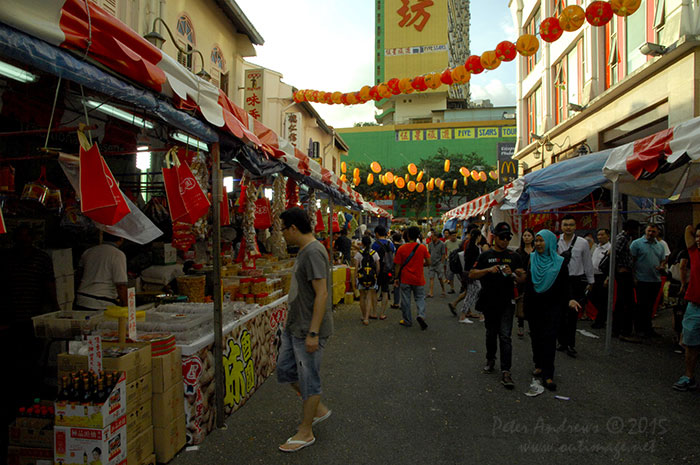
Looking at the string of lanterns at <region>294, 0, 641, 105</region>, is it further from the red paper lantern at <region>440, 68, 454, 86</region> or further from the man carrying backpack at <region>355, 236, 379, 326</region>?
the man carrying backpack at <region>355, 236, 379, 326</region>

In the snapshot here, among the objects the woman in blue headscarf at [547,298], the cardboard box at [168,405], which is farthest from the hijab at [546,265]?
the cardboard box at [168,405]

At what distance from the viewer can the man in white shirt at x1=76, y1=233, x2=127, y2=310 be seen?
451 cm

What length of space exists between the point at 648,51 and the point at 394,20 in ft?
168

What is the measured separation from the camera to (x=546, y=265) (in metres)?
4.90

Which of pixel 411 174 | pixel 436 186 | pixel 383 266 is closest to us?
pixel 383 266

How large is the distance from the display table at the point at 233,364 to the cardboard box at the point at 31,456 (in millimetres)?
955

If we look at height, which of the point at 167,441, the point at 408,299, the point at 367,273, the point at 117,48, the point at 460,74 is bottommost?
the point at 167,441

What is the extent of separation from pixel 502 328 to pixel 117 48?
4.81 metres

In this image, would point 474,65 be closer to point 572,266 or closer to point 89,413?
point 572,266

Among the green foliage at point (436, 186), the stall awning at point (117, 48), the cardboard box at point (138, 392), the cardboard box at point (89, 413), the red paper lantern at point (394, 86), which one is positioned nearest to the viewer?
the stall awning at point (117, 48)

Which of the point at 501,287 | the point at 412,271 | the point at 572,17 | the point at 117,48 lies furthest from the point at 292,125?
the point at 117,48

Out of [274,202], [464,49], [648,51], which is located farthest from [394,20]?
[274,202]

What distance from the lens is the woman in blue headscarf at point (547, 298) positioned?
4836 mm

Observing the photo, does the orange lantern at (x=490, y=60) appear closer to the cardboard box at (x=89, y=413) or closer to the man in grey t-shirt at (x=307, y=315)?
the man in grey t-shirt at (x=307, y=315)
